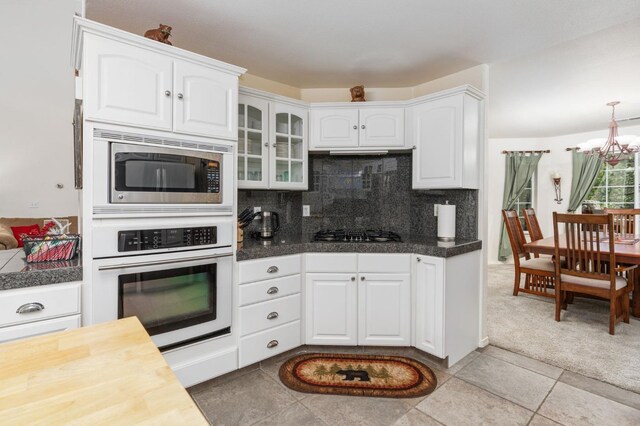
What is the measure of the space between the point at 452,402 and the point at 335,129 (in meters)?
2.24

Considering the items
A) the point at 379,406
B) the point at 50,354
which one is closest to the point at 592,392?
the point at 379,406

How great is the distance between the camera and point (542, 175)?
612 cm

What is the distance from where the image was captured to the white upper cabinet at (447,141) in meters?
2.54

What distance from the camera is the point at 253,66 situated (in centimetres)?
282

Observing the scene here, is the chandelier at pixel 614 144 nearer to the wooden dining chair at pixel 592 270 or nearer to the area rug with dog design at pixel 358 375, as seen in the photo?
the wooden dining chair at pixel 592 270

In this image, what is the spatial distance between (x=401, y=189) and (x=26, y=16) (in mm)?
5487

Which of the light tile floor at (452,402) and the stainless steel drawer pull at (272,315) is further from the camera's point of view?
the stainless steel drawer pull at (272,315)

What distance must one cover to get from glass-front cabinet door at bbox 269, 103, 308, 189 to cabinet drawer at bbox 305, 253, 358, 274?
2.30 ft

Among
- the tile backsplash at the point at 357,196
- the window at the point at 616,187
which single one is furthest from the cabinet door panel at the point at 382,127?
the window at the point at 616,187

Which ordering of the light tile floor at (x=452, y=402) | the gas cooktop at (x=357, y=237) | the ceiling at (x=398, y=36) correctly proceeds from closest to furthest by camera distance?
the light tile floor at (x=452, y=402) → the ceiling at (x=398, y=36) → the gas cooktop at (x=357, y=237)

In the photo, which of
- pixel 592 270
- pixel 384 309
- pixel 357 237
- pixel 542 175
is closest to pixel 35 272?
pixel 357 237

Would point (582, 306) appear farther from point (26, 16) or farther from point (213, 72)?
point (26, 16)

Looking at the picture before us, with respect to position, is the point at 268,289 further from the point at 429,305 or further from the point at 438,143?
the point at 438,143

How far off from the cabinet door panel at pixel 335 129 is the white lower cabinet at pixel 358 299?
103 cm
